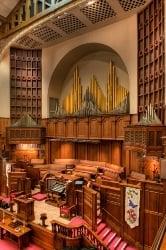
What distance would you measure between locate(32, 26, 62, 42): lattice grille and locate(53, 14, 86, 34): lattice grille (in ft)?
2.20

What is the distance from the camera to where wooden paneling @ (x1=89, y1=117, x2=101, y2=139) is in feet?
41.9

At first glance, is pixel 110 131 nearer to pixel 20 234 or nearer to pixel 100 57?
pixel 100 57

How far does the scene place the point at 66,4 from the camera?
10.2m

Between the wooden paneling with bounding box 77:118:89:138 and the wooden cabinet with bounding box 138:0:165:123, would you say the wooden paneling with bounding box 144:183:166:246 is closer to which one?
the wooden cabinet with bounding box 138:0:165:123

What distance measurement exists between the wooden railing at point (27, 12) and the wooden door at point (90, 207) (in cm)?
777

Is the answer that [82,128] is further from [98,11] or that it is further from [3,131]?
[98,11]

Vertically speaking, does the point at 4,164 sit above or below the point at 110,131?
below

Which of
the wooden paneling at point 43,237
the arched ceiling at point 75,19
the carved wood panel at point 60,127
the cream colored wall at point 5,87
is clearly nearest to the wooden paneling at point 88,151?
the carved wood panel at point 60,127

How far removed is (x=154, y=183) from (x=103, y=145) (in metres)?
6.71

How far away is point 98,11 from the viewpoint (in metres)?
11.5

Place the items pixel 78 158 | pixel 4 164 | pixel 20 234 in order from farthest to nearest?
1. pixel 78 158
2. pixel 4 164
3. pixel 20 234

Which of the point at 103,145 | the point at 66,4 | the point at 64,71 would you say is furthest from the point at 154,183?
the point at 64,71

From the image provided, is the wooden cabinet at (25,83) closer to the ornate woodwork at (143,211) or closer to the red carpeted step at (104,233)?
the ornate woodwork at (143,211)

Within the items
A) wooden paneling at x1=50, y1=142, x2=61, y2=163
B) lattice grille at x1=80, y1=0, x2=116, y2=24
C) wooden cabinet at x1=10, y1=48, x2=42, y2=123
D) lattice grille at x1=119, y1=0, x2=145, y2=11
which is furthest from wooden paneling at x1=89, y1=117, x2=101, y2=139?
lattice grille at x1=119, y1=0, x2=145, y2=11
